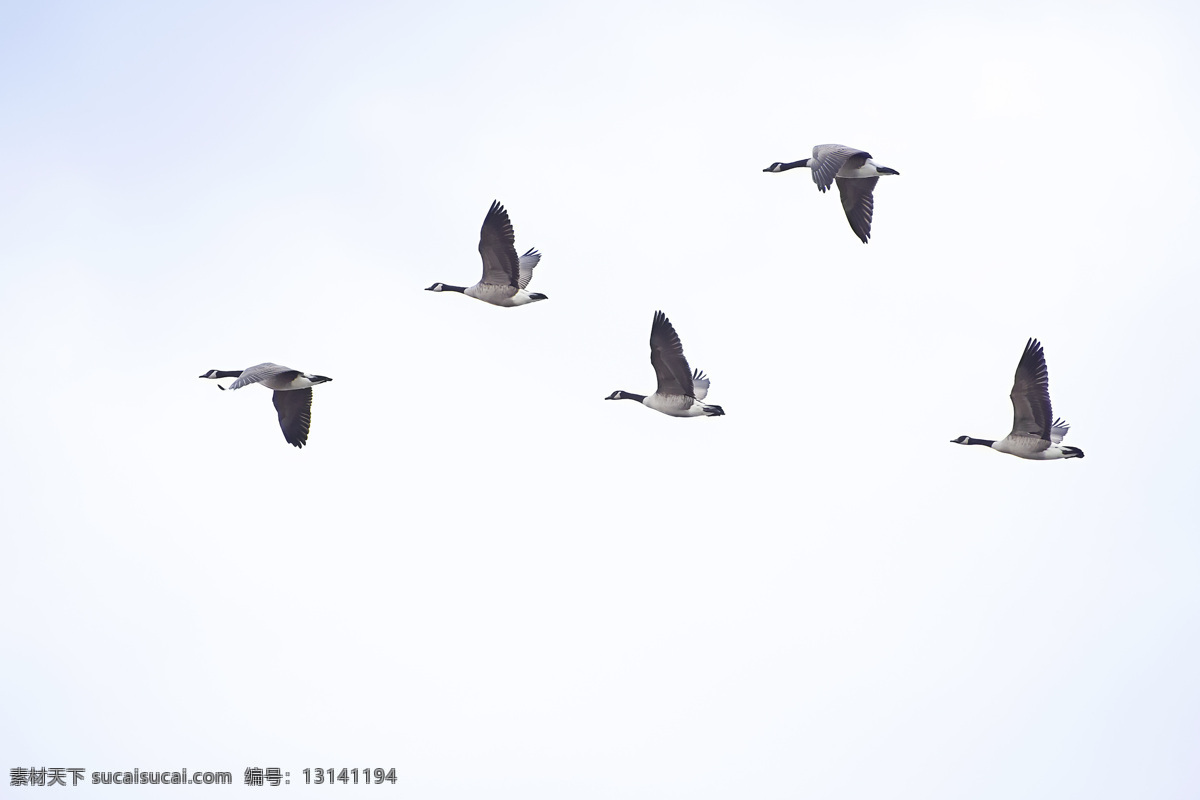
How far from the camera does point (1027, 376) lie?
23.9m

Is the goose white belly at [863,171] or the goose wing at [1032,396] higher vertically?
the goose white belly at [863,171]

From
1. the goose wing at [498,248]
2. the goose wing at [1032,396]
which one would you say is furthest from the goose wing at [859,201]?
the goose wing at [498,248]

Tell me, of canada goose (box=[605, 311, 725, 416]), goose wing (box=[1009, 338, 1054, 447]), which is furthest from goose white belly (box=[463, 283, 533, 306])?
goose wing (box=[1009, 338, 1054, 447])

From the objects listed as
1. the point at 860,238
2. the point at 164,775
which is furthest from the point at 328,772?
the point at 860,238

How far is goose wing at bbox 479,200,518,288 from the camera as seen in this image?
83.8 ft

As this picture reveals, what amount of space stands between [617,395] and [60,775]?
38.9 feet

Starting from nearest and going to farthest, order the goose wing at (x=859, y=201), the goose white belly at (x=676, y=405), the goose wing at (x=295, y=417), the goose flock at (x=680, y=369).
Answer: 1. the goose flock at (x=680, y=369)
2. the goose wing at (x=859, y=201)
3. the goose wing at (x=295, y=417)
4. the goose white belly at (x=676, y=405)

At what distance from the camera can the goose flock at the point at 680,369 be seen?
23.7 m

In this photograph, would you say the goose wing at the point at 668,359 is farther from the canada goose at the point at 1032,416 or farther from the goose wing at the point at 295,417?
the goose wing at the point at 295,417

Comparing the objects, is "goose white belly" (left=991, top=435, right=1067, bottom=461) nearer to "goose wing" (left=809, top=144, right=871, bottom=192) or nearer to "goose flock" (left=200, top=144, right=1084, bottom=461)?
"goose flock" (left=200, top=144, right=1084, bottom=461)

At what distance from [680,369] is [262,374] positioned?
6.66 metres

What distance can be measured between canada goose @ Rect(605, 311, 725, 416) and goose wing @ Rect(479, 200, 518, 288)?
308 centimetres

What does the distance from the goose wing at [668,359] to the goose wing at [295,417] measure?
590cm

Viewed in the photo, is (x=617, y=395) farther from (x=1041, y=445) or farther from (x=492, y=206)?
(x=1041, y=445)
